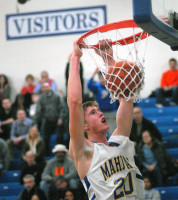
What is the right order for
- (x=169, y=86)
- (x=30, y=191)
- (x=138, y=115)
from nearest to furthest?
(x=30, y=191)
(x=138, y=115)
(x=169, y=86)

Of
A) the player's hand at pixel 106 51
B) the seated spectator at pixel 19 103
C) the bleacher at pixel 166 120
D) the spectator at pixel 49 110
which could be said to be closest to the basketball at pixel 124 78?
the player's hand at pixel 106 51

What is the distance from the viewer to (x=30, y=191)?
8172 millimetres

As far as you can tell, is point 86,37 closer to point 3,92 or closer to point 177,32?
point 177,32

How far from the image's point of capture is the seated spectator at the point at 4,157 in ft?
31.3

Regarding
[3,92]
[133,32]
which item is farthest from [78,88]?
[3,92]

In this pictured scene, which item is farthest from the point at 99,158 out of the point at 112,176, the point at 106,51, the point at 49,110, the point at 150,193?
the point at 49,110

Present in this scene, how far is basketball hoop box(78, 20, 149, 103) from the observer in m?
3.83

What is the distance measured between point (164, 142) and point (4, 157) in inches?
131

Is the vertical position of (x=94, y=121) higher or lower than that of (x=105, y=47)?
lower

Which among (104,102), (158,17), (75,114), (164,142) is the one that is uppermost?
(158,17)

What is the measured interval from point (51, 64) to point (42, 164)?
484 cm

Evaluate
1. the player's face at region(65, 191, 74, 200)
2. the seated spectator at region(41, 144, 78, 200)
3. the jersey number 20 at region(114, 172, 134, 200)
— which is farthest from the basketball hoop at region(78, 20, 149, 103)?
the seated spectator at region(41, 144, 78, 200)

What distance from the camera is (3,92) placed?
12.9m

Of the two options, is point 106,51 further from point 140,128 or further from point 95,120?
point 140,128
